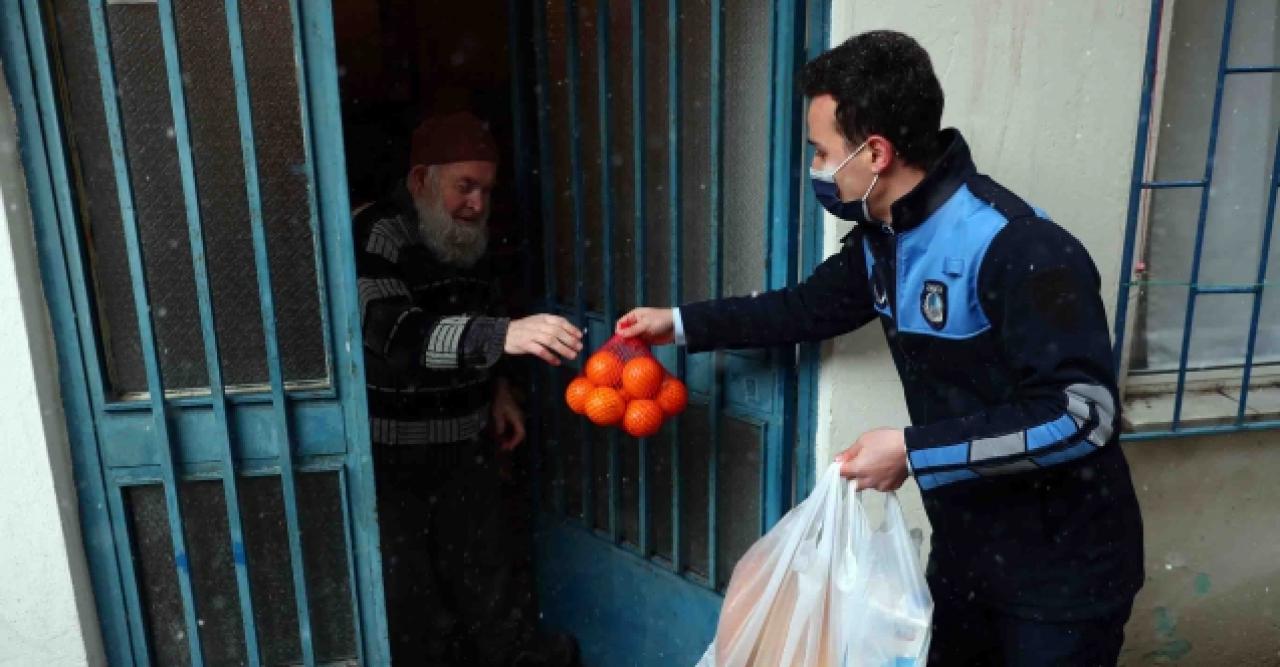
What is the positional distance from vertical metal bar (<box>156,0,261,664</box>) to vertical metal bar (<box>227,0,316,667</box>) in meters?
0.05

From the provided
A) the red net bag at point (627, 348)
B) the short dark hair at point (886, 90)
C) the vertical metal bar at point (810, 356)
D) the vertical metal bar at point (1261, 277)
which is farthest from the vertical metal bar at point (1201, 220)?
the red net bag at point (627, 348)

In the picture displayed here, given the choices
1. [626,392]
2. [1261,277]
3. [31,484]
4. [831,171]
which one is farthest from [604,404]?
[1261,277]

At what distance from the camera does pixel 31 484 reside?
2.13 m

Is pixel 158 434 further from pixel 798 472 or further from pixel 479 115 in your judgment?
pixel 479 115

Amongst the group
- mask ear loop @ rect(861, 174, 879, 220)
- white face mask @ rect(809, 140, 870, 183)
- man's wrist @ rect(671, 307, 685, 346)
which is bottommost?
man's wrist @ rect(671, 307, 685, 346)

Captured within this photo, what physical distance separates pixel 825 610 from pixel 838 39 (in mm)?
1275

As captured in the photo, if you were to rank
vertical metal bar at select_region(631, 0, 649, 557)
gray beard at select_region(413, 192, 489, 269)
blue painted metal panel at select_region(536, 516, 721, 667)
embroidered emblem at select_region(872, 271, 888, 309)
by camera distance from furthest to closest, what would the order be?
gray beard at select_region(413, 192, 489, 269) < blue painted metal panel at select_region(536, 516, 721, 667) < vertical metal bar at select_region(631, 0, 649, 557) < embroidered emblem at select_region(872, 271, 888, 309)

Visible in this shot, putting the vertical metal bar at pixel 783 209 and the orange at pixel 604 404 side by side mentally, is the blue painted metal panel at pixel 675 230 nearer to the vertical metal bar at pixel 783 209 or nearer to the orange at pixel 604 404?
the vertical metal bar at pixel 783 209

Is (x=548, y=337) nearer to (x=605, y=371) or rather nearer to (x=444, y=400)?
(x=605, y=371)

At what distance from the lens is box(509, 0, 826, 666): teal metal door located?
2.52 meters

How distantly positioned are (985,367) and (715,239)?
89 cm

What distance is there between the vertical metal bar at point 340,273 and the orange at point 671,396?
2.33ft

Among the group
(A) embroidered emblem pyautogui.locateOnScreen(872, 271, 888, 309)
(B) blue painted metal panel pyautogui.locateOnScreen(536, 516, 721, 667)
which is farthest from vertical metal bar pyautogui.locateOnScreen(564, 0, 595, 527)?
(A) embroidered emblem pyautogui.locateOnScreen(872, 271, 888, 309)

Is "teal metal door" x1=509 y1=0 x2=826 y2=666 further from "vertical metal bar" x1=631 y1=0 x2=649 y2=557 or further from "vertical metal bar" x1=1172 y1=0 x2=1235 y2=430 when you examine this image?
"vertical metal bar" x1=1172 y1=0 x2=1235 y2=430
